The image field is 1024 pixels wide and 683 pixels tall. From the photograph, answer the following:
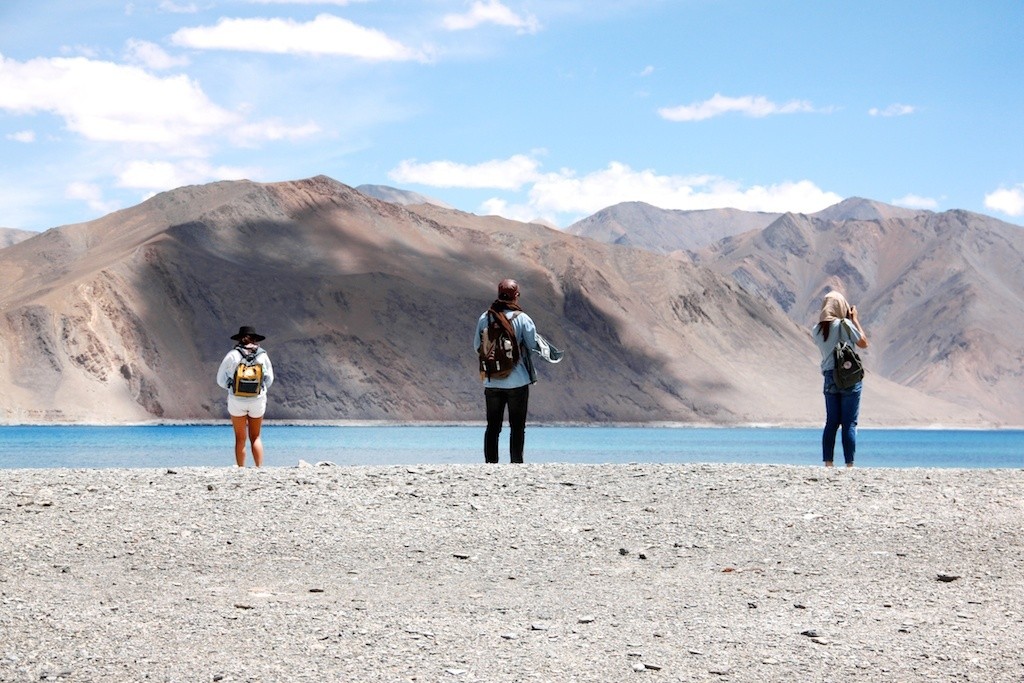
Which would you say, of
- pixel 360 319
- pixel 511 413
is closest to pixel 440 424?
pixel 360 319

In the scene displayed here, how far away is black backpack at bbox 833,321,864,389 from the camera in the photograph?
39.2 ft

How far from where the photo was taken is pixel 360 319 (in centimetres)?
12344

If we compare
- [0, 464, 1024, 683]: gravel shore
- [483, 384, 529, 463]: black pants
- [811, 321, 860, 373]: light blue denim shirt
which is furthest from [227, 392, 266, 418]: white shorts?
[811, 321, 860, 373]: light blue denim shirt

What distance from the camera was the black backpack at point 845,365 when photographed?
39.2 feet

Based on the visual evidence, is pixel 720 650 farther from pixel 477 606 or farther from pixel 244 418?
pixel 244 418

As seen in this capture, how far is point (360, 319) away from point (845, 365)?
4439 inches

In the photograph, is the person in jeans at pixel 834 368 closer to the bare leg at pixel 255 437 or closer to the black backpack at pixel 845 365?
the black backpack at pixel 845 365

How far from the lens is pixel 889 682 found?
604 centimetres

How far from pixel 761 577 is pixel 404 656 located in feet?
8.87

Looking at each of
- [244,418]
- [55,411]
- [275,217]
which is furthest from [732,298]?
[244,418]

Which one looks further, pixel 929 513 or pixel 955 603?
pixel 929 513

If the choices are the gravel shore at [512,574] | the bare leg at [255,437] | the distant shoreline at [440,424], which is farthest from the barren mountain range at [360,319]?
the gravel shore at [512,574]

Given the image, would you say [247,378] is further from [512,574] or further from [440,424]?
[440,424]

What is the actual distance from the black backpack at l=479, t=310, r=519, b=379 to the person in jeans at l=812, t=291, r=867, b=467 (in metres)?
2.82
